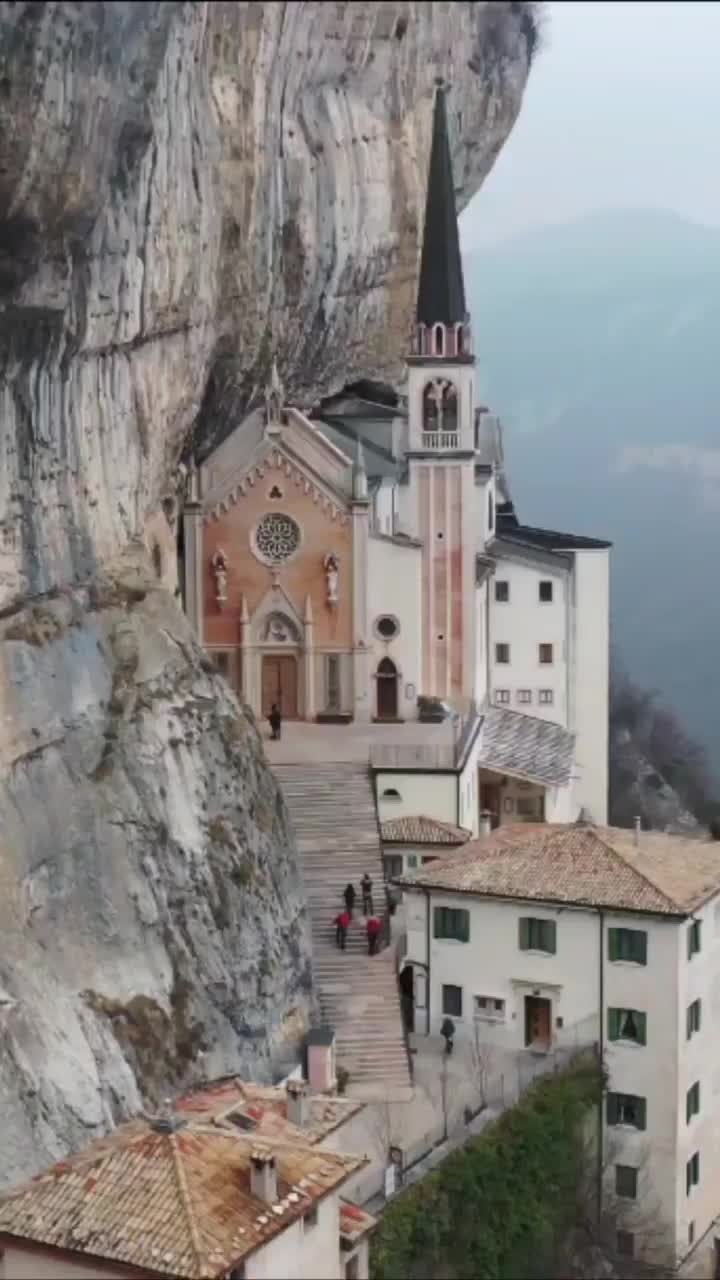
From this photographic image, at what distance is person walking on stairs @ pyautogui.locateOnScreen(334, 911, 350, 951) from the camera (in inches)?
1372

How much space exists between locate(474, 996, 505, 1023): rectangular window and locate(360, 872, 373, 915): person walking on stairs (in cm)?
308

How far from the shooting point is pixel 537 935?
32906mm

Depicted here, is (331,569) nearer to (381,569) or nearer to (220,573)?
(381,569)

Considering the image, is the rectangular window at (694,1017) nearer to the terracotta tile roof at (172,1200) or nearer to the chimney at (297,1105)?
the chimney at (297,1105)

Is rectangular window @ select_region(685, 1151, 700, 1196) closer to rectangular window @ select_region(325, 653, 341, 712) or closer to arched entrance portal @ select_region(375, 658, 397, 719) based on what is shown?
arched entrance portal @ select_region(375, 658, 397, 719)

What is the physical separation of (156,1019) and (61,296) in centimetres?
935

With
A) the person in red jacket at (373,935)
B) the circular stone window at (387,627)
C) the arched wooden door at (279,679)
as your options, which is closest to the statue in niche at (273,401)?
the circular stone window at (387,627)

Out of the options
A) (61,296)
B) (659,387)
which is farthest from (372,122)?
(61,296)

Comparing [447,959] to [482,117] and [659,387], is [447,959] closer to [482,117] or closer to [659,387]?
[659,387]

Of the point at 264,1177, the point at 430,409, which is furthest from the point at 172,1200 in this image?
the point at 430,409

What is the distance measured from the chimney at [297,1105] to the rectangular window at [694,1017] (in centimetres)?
1032

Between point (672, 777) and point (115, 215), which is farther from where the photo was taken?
point (672, 777)

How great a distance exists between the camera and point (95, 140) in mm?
24312

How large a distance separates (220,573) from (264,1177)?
24371 millimetres
